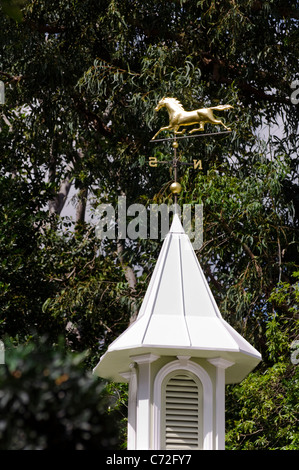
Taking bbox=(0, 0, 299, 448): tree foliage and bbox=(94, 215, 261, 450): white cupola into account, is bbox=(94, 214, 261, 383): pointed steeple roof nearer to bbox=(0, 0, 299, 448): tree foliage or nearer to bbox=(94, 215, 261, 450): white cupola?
bbox=(94, 215, 261, 450): white cupola

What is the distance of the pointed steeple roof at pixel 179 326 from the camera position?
26.8ft

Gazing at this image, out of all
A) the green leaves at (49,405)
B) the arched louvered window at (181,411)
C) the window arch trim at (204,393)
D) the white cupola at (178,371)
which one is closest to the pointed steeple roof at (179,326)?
the white cupola at (178,371)

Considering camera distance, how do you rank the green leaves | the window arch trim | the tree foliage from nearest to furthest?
the green leaves → the window arch trim → the tree foliage

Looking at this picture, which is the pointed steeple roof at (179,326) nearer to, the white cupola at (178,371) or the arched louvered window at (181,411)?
the white cupola at (178,371)

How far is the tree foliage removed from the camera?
14.7 meters

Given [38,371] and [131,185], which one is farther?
[131,185]

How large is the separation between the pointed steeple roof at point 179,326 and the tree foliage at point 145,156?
492cm

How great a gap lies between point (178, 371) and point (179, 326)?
407 mm

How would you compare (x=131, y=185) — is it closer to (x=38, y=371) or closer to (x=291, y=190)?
(x=291, y=190)

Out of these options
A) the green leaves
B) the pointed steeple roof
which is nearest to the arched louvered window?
the pointed steeple roof

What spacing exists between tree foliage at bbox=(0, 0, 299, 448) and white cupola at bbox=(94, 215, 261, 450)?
538 cm

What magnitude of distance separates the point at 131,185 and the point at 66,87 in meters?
2.15

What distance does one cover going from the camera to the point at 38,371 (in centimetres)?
371

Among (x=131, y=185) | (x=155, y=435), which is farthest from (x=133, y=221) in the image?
(x=155, y=435)
